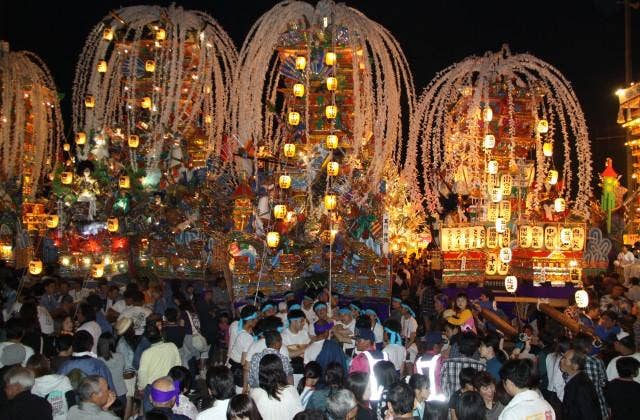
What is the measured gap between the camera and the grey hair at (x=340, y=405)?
471 centimetres

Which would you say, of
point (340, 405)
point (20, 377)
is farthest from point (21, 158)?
point (340, 405)

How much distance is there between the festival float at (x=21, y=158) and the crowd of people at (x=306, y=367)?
43.5 ft

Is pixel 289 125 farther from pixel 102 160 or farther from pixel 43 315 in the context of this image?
pixel 43 315

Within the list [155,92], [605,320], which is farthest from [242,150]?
[605,320]

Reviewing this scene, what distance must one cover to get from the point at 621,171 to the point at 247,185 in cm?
2005

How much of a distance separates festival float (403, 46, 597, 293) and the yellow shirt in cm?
1056

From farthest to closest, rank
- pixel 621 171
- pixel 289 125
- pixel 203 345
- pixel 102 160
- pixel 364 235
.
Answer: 1. pixel 621 171
2. pixel 102 160
3. pixel 289 125
4. pixel 364 235
5. pixel 203 345

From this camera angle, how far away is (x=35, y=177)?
79.2ft

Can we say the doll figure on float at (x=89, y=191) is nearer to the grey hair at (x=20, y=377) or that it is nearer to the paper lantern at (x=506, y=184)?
the paper lantern at (x=506, y=184)

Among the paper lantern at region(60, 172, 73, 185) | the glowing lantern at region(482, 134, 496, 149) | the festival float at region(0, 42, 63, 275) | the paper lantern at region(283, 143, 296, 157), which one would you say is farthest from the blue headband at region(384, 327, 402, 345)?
the festival float at region(0, 42, 63, 275)

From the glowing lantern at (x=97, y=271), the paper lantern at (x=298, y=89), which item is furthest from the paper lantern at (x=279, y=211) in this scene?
the glowing lantern at (x=97, y=271)

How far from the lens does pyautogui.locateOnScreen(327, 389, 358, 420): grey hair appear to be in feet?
15.5

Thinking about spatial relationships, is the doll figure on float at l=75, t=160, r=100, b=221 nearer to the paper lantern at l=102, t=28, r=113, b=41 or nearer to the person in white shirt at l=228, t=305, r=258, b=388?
the paper lantern at l=102, t=28, r=113, b=41

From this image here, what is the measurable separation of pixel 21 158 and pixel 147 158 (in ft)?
25.1
